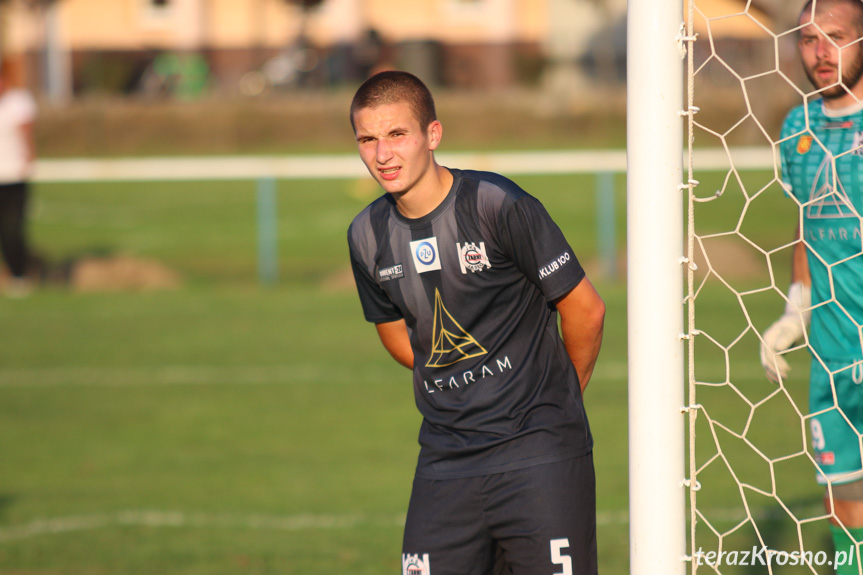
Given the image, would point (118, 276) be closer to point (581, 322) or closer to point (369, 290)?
point (369, 290)

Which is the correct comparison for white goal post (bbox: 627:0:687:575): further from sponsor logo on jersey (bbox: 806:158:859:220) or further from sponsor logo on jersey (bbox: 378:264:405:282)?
sponsor logo on jersey (bbox: 806:158:859:220)

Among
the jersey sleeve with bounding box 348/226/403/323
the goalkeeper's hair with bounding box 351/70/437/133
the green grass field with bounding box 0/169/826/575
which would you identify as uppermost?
the goalkeeper's hair with bounding box 351/70/437/133

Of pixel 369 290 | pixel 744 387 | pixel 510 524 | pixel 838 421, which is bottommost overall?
pixel 744 387

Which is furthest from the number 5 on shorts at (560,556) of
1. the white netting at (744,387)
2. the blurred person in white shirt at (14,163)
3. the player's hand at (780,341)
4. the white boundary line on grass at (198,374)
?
the blurred person in white shirt at (14,163)

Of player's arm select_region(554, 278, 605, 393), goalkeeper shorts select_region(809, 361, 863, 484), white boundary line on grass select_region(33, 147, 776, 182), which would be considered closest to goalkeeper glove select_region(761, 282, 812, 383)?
goalkeeper shorts select_region(809, 361, 863, 484)

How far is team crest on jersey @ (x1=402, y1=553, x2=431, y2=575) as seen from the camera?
2.76 meters

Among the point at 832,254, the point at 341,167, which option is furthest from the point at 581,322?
the point at 341,167

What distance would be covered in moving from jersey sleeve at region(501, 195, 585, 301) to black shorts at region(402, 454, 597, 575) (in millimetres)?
474

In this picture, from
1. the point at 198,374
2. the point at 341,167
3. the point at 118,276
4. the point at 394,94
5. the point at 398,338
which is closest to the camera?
the point at 394,94

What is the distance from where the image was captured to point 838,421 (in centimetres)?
331

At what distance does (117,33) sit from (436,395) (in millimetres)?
36295

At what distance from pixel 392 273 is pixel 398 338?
363mm

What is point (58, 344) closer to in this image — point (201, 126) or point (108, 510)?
point (108, 510)

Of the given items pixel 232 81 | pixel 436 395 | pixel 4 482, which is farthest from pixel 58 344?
pixel 232 81
